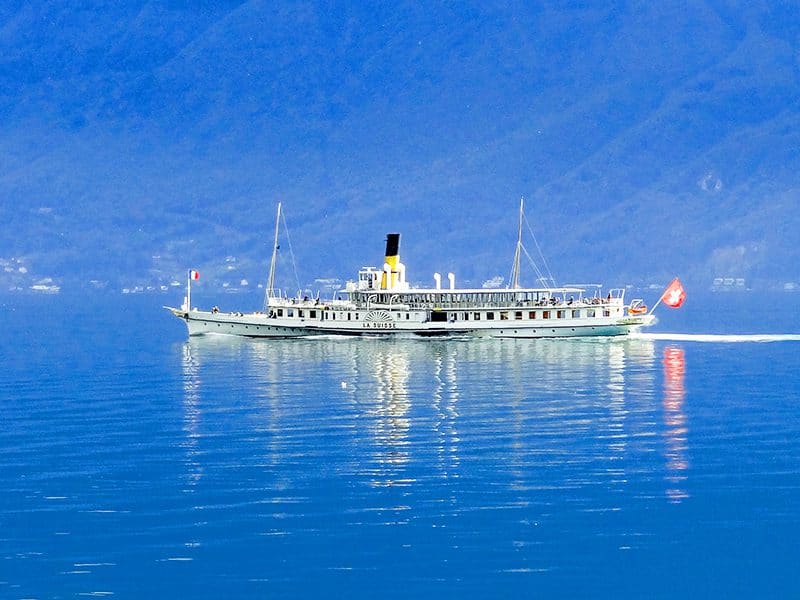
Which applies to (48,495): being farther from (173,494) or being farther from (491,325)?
(491,325)

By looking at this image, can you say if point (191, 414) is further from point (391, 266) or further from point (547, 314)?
point (391, 266)

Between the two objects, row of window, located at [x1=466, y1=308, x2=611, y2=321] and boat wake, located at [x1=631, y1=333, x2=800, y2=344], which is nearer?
row of window, located at [x1=466, y1=308, x2=611, y2=321]

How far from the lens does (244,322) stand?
10769 centimetres

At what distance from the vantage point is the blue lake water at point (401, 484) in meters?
34.5

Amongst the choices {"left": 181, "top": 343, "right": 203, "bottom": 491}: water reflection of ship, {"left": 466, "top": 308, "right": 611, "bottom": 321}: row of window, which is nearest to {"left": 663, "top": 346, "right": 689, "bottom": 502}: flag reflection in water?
{"left": 181, "top": 343, "right": 203, "bottom": 491}: water reflection of ship

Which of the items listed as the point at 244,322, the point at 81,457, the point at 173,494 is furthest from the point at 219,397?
the point at 244,322

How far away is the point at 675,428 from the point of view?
181 feet

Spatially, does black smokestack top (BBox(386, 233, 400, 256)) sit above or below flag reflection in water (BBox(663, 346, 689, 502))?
above

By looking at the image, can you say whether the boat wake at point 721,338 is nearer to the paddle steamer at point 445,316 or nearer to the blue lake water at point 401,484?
the paddle steamer at point 445,316

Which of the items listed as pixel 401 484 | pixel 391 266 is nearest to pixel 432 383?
pixel 401 484

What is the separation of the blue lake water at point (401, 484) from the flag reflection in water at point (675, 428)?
230 mm

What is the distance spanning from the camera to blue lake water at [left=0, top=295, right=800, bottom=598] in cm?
3450

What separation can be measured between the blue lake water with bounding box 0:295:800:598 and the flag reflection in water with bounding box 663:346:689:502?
0.23 metres

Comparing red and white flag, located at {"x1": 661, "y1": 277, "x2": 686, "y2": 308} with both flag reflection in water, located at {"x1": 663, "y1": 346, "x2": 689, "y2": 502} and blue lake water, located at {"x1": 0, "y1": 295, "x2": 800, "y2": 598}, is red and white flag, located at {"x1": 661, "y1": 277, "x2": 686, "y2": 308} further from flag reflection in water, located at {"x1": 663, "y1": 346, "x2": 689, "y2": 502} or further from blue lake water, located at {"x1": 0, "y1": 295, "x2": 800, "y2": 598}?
blue lake water, located at {"x1": 0, "y1": 295, "x2": 800, "y2": 598}
